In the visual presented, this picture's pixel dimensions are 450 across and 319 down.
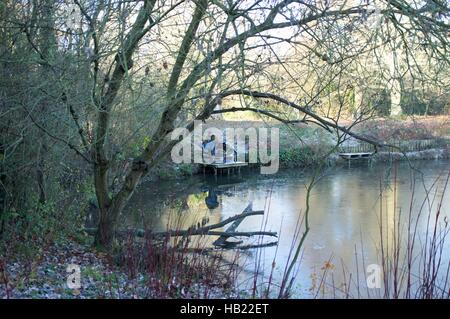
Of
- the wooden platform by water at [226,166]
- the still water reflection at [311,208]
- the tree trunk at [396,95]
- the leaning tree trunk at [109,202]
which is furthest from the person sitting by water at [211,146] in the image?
the tree trunk at [396,95]

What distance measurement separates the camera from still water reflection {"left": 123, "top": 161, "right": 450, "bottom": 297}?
7709mm

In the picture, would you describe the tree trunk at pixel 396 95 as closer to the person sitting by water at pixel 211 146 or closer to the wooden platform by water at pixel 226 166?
the person sitting by water at pixel 211 146

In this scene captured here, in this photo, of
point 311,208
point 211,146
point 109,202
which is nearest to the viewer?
point 109,202

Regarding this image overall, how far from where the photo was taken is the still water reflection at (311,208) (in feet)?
25.3

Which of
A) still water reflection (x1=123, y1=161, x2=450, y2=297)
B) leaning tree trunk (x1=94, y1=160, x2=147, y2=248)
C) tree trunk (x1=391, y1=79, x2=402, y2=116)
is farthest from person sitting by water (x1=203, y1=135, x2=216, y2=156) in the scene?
tree trunk (x1=391, y1=79, x2=402, y2=116)

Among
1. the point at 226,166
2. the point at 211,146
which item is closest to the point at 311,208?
the point at 211,146

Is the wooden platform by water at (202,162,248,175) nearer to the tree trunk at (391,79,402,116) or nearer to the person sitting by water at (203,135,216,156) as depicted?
the person sitting by water at (203,135,216,156)

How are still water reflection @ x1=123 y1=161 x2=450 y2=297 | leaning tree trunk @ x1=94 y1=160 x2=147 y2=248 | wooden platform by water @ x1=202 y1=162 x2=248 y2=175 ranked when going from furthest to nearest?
wooden platform by water @ x1=202 y1=162 x2=248 y2=175 < still water reflection @ x1=123 y1=161 x2=450 y2=297 < leaning tree trunk @ x1=94 y1=160 x2=147 y2=248

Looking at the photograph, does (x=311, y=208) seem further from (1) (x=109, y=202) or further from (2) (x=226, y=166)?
(1) (x=109, y=202)

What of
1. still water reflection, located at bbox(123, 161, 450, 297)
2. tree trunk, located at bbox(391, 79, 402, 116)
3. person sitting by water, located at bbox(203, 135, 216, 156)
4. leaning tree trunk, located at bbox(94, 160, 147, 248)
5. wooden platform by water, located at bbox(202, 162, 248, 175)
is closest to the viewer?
tree trunk, located at bbox(391, 79, 402, 116)

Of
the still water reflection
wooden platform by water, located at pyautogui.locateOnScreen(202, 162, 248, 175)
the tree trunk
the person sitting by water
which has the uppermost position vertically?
the tree trunk

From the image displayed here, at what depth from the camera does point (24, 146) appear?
5.68 metres

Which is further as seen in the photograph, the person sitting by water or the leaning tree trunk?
the person sitting by water

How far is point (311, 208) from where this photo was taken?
12117 millimetres
